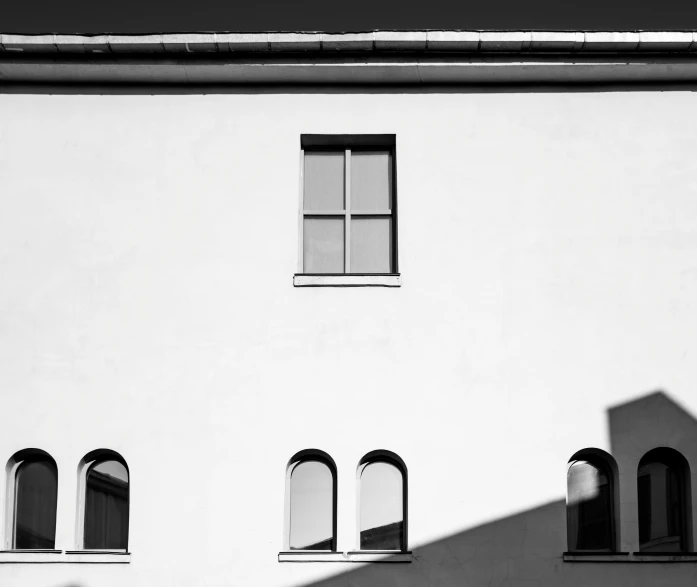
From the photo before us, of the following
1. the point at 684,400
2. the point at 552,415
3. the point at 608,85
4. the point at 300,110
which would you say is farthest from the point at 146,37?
the point at 684,400

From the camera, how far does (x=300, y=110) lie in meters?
12.8

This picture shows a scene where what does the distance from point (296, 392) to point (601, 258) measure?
384 centimetres

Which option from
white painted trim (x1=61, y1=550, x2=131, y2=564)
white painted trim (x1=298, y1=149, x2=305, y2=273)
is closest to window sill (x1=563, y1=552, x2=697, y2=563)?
white painted trim (x1=298, y1=149, x2=305, y2=273)

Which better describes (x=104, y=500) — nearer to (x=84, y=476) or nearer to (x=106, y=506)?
(x=106, y=506)

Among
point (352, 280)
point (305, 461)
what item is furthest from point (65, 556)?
point (352, 280)

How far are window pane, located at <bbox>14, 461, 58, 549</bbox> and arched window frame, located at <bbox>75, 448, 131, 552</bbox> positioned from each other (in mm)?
286

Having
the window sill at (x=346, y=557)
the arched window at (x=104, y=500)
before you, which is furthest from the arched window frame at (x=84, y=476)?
the window sill at (x=346, y=557)

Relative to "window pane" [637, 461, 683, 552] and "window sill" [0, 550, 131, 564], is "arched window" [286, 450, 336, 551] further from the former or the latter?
"window pane" [637, 461, 683, 552]

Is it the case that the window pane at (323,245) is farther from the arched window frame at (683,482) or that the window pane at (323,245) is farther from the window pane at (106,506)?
the arched window frame at (683,482)

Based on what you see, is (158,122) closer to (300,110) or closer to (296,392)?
(300,110)

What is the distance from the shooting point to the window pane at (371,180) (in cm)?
1282

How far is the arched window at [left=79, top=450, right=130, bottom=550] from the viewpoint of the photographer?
1196cm

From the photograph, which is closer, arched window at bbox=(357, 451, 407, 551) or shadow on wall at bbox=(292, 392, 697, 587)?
shadow on wall at bbox=(292, 392, 697, 587)

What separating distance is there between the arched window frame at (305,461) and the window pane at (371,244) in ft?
7.34
